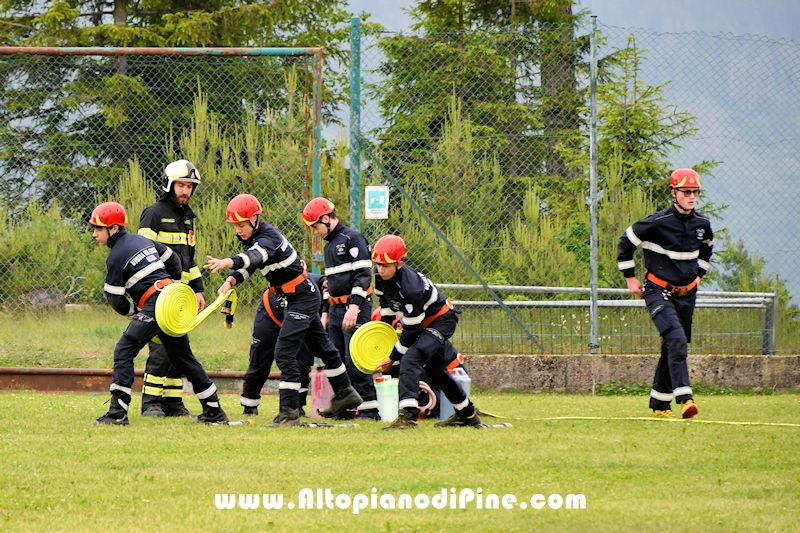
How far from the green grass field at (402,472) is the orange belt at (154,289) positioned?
3.50ft

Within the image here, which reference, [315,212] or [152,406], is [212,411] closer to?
[152,406]

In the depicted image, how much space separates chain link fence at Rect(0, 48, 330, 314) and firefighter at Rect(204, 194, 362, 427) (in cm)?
276

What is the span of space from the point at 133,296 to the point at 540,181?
16.6 ft

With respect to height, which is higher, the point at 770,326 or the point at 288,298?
the point at 288,298

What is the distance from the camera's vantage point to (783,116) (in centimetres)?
1320

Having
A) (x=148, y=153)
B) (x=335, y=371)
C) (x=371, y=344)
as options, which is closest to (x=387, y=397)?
(x=335, y=371)

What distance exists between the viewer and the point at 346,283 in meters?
10.8

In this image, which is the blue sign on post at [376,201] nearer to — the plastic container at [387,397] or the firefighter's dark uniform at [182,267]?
the firefighter's dark uniform at [182,267]

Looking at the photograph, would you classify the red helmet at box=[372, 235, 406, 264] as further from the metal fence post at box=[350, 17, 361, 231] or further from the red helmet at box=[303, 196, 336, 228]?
the metal fence post at box=[350, 17, 361, 231]

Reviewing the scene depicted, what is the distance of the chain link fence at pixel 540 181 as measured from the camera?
41.7 feet

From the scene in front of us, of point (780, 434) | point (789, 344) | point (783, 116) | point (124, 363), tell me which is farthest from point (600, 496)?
point (783, 116)

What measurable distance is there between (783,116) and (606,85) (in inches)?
83.1

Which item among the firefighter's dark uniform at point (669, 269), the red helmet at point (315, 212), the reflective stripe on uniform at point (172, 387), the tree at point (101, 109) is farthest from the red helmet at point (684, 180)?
the reflective stripe on uniform at point (172, 387)

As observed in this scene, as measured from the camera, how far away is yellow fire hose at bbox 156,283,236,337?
944cm
